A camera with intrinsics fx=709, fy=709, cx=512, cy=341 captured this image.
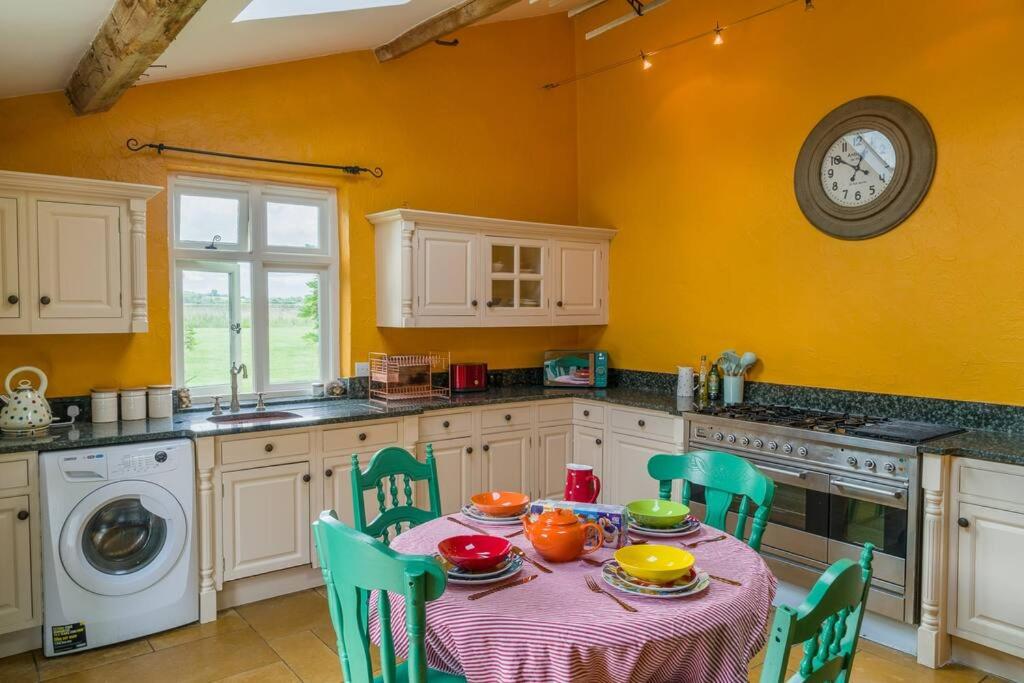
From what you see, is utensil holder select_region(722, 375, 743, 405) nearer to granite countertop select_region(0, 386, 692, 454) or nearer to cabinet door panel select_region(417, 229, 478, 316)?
granite countertop select_region(0, 386, 692, 454)

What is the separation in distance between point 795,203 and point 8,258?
383cm

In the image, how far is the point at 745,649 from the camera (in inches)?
64.6

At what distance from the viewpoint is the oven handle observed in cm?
294

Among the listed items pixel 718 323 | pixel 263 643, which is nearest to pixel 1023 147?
pixel 718 323

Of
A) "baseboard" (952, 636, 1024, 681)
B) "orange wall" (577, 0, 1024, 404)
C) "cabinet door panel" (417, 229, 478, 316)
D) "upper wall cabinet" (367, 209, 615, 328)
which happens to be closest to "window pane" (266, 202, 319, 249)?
"upper wall cabinet" (367, 209, 615, 328)

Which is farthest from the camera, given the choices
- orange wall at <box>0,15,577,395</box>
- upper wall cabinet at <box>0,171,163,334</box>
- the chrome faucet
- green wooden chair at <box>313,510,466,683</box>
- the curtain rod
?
the chrome faucet

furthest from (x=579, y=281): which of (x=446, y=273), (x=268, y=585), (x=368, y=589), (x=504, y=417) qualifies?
(x=368, y=589)

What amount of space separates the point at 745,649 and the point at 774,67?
3385mm

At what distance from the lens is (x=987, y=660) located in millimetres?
2855

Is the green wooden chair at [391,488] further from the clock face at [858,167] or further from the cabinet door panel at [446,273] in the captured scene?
the clock face at [858,167]

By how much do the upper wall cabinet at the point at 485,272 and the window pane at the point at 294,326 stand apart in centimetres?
41

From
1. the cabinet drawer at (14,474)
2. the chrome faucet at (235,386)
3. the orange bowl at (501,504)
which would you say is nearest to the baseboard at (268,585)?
the chrome faucet at (235,386)

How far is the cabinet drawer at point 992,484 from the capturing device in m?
2.65

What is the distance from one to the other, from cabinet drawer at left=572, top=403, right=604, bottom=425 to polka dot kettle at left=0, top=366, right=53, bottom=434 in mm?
2865
